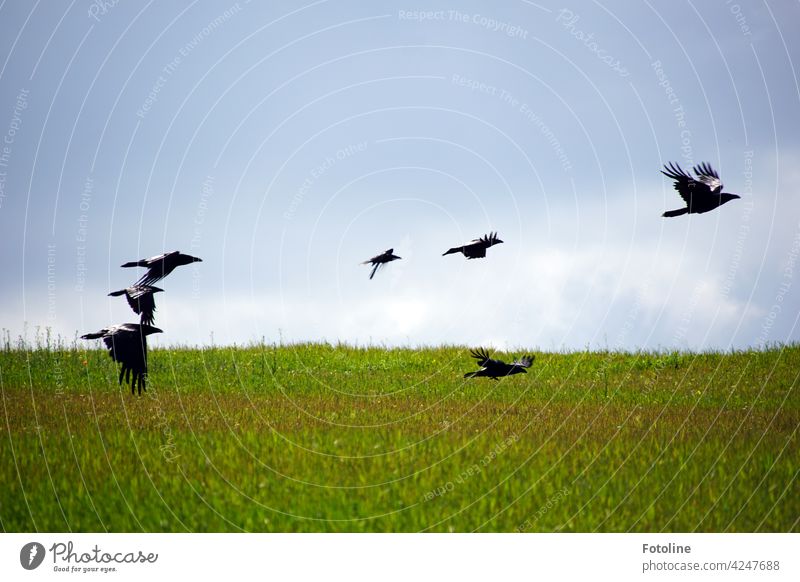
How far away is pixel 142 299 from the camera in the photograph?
12125mm

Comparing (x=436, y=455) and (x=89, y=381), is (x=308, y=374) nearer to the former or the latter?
(x=89, y=381)

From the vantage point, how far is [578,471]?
29.9 feet

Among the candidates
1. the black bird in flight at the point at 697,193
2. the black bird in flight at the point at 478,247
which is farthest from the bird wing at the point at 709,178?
the black bird in flight at the point at 478,247

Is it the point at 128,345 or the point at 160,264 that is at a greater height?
the point at 160,264

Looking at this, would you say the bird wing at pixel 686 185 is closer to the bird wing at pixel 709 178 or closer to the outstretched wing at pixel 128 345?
the bird wing at pixel 709 178

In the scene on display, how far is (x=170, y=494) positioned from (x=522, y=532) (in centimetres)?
424
